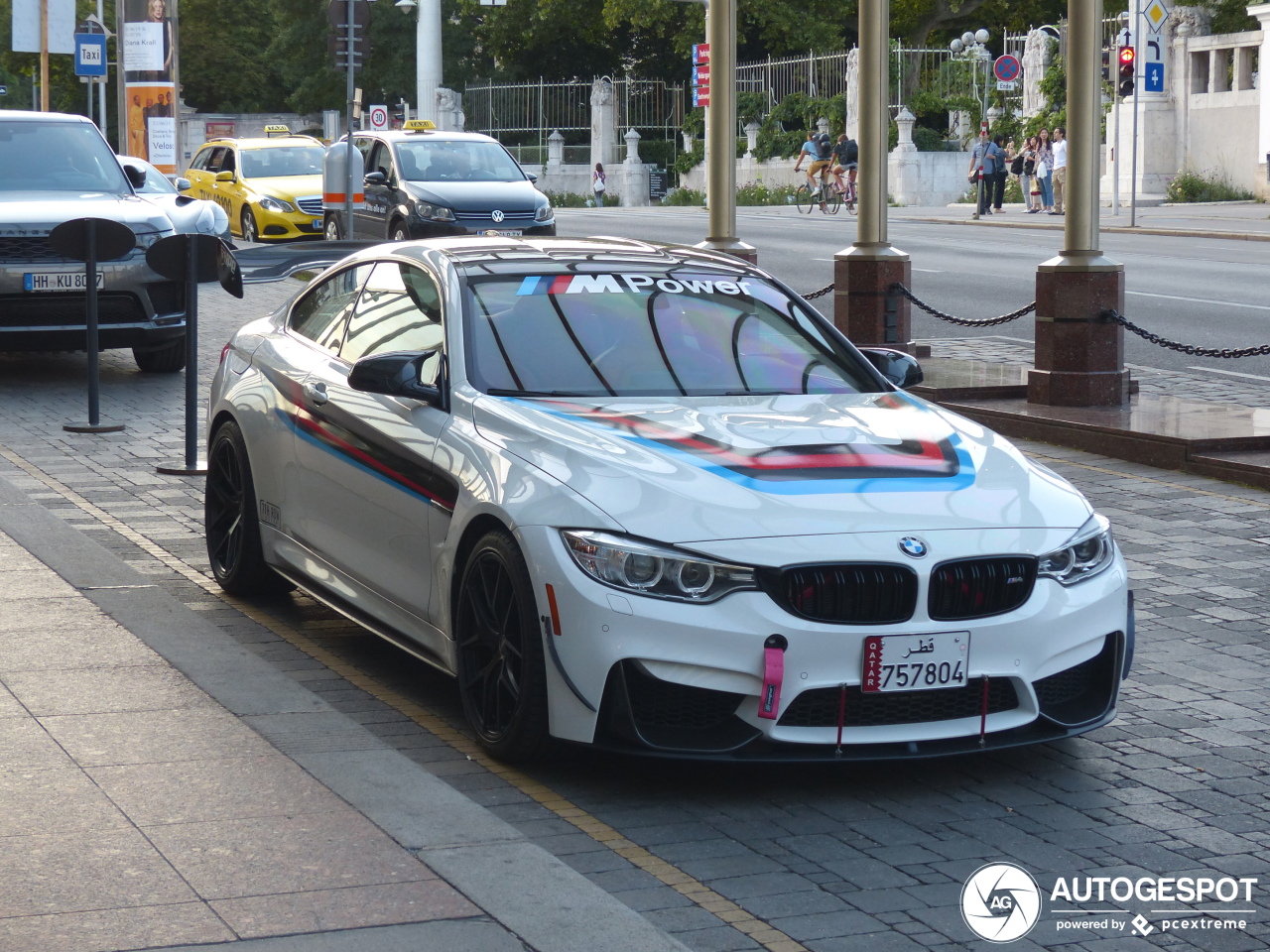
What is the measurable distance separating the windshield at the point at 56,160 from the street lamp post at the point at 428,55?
1891 inches

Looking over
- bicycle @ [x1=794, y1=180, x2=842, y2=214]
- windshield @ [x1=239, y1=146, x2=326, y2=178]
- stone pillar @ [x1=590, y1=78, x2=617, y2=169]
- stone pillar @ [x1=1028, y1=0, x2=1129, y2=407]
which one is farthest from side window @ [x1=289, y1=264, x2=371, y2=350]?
stone pillar @ [x1=590, y1=78, x2=617, y2=169]

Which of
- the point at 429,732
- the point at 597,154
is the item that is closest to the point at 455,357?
the point at 429,732

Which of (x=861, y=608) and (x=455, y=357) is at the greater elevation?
(x=455, y=357)

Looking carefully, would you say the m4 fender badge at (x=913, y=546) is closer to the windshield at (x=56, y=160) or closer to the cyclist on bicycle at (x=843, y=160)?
the windshield at (x=56, y=160)

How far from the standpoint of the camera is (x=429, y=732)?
567cm

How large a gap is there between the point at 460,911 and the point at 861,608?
1.40m

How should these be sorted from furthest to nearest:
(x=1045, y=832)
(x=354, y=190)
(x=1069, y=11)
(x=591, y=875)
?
(x=354, y=190)
(x=1069, y=11)
(x=1045, y=832)
(x=591, y=875)

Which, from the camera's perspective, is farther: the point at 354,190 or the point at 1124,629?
the point at 354,190

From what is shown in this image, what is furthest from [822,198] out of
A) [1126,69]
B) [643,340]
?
[643,340]

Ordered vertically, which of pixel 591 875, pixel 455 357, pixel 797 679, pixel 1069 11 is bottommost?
pixel 591 875

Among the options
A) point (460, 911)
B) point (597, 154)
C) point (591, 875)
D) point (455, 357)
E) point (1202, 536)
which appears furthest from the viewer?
point (597, 154)

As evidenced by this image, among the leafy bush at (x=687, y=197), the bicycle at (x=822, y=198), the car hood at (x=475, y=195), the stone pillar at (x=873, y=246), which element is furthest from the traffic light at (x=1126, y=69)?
the stone pillar at (x=873, y=246)

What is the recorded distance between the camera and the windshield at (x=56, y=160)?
14.7m

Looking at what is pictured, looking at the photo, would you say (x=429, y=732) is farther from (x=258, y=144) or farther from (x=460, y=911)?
(x=258, y=144)
